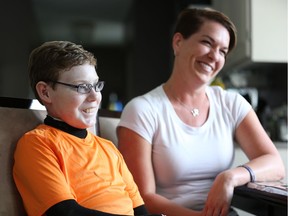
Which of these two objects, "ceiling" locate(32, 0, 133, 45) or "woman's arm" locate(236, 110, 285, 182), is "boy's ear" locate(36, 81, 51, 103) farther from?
"ceiling" locate(32, 0, 133, 45)

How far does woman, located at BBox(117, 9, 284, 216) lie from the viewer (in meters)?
1.32

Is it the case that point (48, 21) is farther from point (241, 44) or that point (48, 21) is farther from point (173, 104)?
point (173, 104)

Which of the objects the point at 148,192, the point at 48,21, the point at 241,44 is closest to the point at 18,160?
the point at 148,192

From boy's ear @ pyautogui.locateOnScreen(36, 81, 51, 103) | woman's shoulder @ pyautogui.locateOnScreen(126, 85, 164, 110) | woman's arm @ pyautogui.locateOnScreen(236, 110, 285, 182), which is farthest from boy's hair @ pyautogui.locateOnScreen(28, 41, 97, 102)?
woman's arm @ pyautogui.locateOnScreen(236, 110, 285, 182)

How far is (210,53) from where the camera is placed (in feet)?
4.59

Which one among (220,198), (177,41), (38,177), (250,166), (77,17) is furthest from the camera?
(77,17)

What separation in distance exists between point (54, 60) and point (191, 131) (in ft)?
1.79

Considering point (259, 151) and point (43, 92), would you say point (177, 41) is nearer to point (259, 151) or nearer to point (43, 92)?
point (259, 151)

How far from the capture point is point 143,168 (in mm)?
1305

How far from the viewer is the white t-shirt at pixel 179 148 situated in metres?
1.35

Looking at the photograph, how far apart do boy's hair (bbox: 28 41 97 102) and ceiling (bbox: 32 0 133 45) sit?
3.58 metres

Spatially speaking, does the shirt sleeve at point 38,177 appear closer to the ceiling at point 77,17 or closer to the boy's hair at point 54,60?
the boy's hair at point 54,60

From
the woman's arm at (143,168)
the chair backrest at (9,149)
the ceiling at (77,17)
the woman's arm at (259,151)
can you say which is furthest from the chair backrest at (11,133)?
the ceiling at (77,17)

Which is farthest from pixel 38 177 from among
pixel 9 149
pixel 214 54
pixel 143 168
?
pixel 214 54
